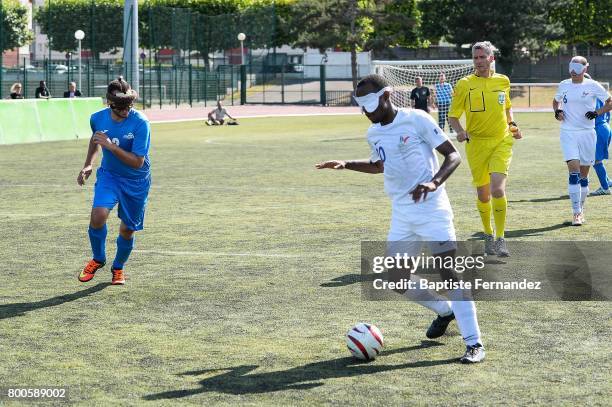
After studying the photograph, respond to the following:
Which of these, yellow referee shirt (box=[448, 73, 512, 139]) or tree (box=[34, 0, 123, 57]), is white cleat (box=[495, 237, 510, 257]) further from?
tree (box=[34, 0, 123, 57])

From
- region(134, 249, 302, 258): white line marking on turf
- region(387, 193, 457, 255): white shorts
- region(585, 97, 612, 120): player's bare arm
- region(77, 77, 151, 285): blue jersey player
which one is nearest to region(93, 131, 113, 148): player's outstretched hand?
region(77, 77, 151, 285): blue jersey player

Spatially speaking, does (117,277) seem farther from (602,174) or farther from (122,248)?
(602,174)

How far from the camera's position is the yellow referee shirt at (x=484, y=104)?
11.6 meters

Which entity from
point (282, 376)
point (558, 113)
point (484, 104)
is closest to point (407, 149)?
point (282, 376)

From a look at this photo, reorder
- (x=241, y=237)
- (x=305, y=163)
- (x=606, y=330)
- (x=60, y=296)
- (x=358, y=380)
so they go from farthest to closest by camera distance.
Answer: (x=305, y=163)
(x=241, y=237)
(x=60, y=296)
(x=606, y=330)
(x=358, y=380)

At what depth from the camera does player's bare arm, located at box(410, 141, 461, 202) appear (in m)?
7.03

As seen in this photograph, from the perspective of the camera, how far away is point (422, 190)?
7012mm

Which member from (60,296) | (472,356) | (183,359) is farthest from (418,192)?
(60,296)

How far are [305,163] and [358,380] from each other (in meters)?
17.8

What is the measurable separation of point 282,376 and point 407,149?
5.78 feet

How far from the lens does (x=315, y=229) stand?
14.0 meters

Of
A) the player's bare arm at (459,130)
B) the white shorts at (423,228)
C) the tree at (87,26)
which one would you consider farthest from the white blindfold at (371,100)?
the tree at (87,26)

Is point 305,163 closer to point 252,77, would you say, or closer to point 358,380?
point 358,380

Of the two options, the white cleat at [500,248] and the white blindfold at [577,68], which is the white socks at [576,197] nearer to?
the white blindfold at [577,68]
